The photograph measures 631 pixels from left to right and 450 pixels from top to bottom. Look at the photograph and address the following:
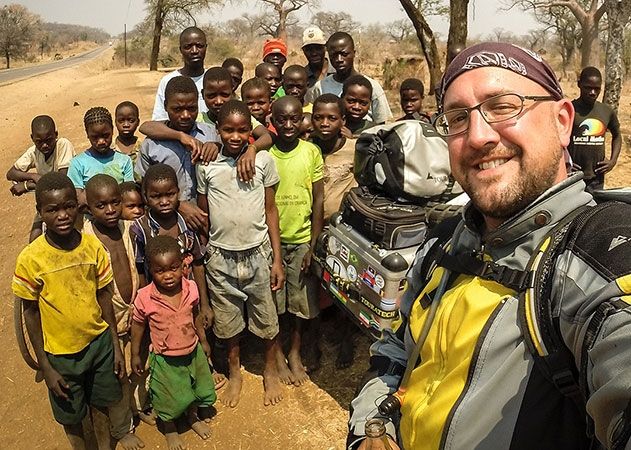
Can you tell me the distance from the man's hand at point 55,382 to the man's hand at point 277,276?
4.29ft

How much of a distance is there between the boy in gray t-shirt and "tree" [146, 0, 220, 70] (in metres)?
24.5

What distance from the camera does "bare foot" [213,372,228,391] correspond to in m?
3.60

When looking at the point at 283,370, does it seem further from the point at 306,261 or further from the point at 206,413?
the point at 306,261

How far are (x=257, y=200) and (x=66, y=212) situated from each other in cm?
106

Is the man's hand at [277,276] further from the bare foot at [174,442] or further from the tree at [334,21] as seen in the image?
the tree at [334,21]

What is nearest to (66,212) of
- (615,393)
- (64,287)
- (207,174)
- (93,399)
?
(64,287)

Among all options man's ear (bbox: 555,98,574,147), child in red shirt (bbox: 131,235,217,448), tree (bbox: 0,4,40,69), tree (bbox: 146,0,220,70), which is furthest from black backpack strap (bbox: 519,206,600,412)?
tree (bbox: 0,4,40,69)

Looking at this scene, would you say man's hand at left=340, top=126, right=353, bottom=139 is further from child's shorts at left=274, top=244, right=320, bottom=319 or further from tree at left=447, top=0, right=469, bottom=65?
tree at left=447, top=0, right=469, bottom=65

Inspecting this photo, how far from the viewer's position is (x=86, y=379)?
9.11ft

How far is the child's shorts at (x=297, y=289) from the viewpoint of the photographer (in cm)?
350

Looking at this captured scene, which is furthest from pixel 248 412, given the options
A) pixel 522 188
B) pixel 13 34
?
A: pixel 13 34

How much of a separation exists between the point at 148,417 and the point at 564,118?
2990mm

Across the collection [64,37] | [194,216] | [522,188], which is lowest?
[194,216]

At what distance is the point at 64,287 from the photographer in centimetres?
257
